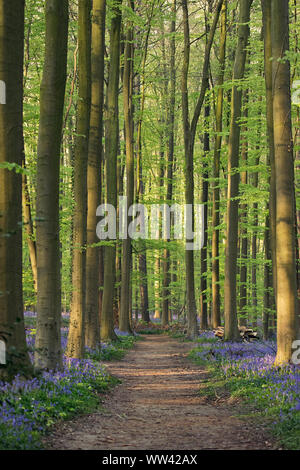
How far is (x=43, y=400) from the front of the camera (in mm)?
7648

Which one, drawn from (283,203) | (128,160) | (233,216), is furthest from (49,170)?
(128,160)

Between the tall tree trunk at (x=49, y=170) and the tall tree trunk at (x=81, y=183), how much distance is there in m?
2.79

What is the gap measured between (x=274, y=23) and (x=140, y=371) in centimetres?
932

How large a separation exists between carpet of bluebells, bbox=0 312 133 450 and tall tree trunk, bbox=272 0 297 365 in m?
3.83

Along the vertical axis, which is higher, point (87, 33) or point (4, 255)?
point (87, 33)

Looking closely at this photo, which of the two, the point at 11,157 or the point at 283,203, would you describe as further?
the point at 283,203

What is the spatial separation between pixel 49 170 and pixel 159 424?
4799mm

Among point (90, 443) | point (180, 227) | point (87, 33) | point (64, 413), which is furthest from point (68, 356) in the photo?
point (180, 227)

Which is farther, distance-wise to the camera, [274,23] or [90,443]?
[274,23]

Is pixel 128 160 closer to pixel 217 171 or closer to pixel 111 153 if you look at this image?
pixel 111 153

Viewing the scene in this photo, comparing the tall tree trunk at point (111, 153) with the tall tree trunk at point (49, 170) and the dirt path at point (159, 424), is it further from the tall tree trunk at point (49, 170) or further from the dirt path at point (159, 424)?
the tall tree trunk at point (49, 170)

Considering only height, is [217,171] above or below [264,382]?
above

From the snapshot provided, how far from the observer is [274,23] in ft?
37.6
